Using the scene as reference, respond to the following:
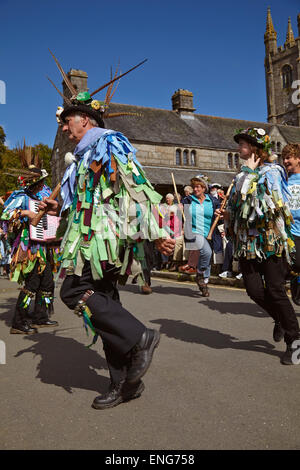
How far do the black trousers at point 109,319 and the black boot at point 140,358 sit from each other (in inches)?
1.8

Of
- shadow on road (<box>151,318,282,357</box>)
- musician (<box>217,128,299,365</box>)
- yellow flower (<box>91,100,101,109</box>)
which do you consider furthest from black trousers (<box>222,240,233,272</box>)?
yellow flower (<box>91,100,101,109</box>)

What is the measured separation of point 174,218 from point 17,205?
18.1 ft

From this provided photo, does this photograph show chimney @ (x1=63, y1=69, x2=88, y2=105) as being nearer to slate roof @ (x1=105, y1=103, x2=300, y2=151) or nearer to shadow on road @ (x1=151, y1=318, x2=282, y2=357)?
slate roof @ (x1=105, y1=103, x2=300, y2=151)

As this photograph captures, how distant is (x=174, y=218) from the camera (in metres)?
10.7

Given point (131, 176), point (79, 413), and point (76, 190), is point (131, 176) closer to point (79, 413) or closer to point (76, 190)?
point (76, 190)

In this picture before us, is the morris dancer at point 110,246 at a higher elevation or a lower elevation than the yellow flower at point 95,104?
lower

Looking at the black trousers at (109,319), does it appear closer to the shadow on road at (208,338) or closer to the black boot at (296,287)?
the shadow on road at (208,338)

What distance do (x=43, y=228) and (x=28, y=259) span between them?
1.44 ft

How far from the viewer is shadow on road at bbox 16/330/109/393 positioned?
11.7 feet

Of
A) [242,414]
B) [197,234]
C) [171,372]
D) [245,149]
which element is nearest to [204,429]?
[242,414]

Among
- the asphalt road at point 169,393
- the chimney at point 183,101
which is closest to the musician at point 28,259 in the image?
the asphalt road at point 169,393

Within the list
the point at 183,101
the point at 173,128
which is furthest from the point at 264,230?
the point at 183,101

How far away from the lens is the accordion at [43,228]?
5676 mm

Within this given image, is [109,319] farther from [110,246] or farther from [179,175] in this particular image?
[179,175]
